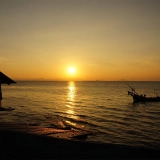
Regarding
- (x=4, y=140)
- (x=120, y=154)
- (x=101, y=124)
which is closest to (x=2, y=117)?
(x=101, y=124)

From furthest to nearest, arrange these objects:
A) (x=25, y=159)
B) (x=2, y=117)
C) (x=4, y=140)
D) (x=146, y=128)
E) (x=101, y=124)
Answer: (x=2, y=117) < (x=101, y=124) < (x=146, y=128) < (x=4, y=140) < (x=25, y=159)

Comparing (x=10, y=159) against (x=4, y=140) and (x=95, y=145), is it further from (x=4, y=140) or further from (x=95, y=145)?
(x=95, y=145)

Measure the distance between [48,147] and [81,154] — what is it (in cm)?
160

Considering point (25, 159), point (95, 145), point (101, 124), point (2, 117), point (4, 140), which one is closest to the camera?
point (25, 159)

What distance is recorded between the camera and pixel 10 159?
698 centimetres

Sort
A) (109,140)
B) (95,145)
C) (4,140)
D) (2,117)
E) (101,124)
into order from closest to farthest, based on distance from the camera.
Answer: (95,145), (4,140), (109,140), (101,124), (2,117)

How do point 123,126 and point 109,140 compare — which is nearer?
point 109,140

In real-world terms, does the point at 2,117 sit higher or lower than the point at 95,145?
lower

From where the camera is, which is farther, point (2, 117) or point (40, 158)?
point (2, 117)

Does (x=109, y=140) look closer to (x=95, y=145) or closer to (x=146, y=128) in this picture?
(x=146, y=128)

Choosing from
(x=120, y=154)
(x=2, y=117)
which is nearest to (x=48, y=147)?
(x=120, y=154)

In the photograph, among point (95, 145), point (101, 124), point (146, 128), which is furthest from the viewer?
point (101, 124)

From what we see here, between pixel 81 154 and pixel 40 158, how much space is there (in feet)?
5.49

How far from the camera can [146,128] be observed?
73.4 ft
